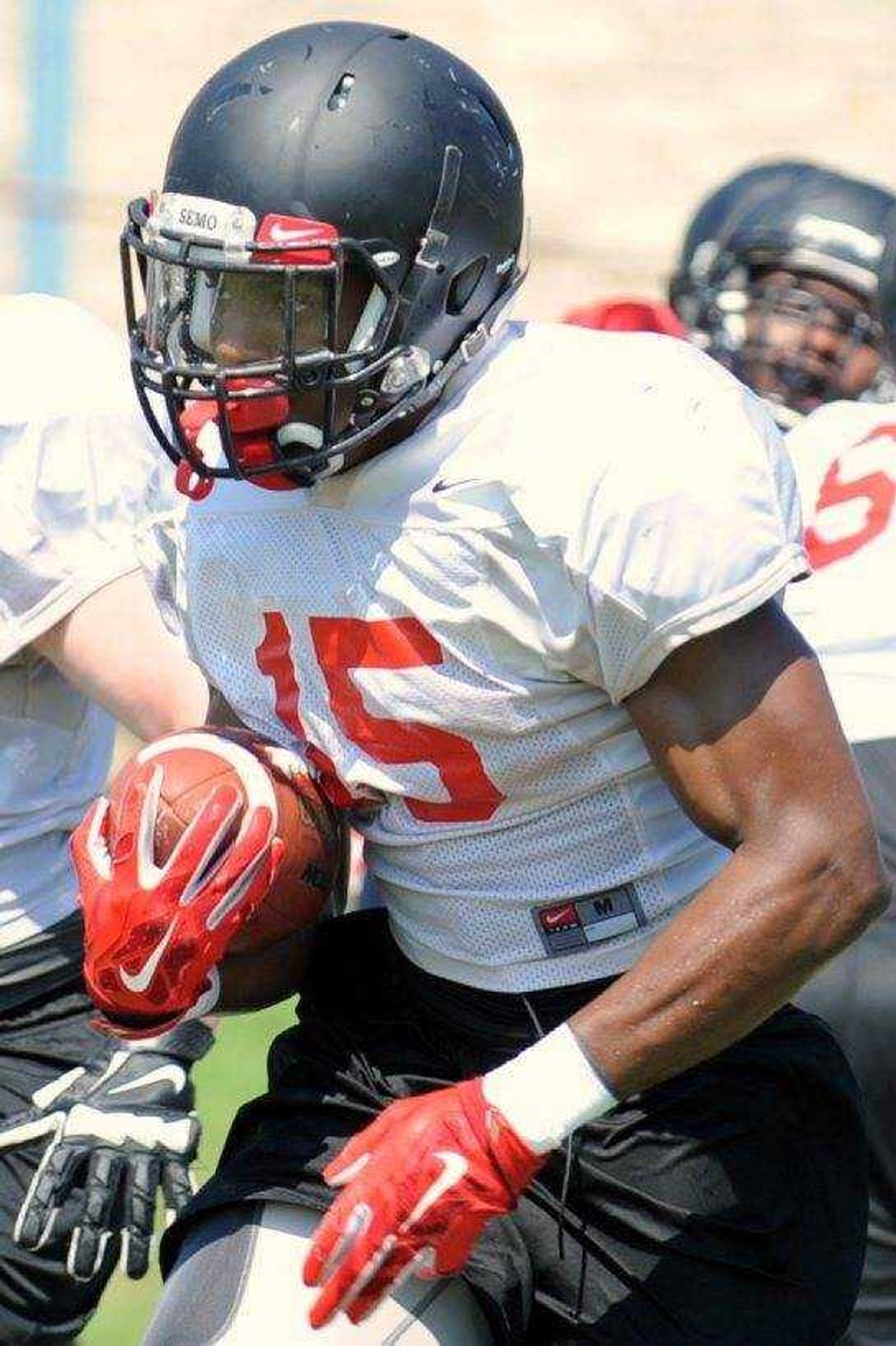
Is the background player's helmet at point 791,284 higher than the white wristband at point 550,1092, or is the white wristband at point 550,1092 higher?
the white wristband at point 550,1092

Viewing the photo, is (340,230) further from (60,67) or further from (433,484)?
(60,67)

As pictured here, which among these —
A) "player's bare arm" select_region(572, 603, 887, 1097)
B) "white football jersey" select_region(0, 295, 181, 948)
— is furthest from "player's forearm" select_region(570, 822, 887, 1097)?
"white football jersey" select_region(0, 295, 181, 948)

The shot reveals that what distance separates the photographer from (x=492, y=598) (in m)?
2.28

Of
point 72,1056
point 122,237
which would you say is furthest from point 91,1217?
point 122,237

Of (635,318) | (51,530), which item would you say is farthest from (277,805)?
(635,318)

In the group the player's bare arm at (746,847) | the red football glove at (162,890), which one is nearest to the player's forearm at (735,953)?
the player's bare arm at (746,847)

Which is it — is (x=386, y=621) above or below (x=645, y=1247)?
above

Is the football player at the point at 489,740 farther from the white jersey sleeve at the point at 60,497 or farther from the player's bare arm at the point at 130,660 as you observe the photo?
the white jersey sleeve at the point at 60,497

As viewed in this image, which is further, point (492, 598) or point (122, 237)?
point (122, 237)

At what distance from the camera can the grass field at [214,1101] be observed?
157 inches

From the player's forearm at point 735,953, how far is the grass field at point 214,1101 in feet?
6.14

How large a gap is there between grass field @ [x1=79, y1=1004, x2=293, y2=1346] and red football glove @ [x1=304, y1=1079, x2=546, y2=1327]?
1.80 m

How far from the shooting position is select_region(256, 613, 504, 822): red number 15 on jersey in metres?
2.36

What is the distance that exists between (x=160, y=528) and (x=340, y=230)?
1.39 feet
